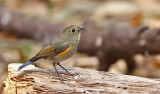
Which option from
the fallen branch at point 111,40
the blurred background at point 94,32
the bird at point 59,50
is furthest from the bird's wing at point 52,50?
the fallen branch at point 111,40

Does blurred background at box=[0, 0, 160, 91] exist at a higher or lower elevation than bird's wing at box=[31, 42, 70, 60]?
higher

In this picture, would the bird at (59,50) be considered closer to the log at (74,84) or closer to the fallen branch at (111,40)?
the log at (74,84)

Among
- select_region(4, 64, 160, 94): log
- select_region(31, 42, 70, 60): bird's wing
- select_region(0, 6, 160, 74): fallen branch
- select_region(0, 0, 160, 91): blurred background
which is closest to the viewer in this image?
select_region(4, 64, 160, 94): log

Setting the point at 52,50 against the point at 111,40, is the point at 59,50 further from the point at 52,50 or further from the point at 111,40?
the point at 111,40

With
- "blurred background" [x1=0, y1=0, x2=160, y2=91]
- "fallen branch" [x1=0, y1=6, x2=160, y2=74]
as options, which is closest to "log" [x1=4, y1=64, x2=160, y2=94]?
"blurred background" [x1=0, y1=0, x2=160, y2=91]

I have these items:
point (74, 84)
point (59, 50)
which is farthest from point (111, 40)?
point (74, 84)

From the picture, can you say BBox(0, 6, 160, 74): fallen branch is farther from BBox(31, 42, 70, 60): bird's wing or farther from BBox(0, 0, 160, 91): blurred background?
BBox(31, 42, 70, 60): bird's wing
